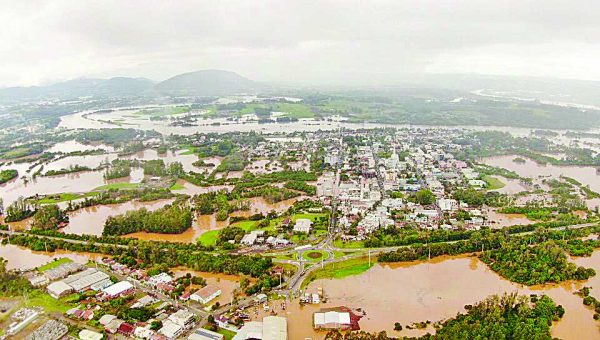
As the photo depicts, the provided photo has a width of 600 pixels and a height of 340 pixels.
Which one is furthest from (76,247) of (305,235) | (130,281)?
(305,235)

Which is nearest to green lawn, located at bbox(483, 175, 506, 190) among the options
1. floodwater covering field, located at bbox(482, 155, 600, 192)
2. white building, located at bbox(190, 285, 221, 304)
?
floodwater covering field, located at bbox(482, 155, 600, 192)

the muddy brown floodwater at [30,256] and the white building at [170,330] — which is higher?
the muddy brown floodwater at [30,256]

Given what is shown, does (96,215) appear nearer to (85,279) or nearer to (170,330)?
(85,279)

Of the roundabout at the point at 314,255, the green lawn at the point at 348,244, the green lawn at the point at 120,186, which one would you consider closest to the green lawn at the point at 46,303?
the roundabout at the point at 314,255

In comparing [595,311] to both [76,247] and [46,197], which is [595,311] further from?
[46,197]

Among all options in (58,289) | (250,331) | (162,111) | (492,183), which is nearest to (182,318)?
(250,331)

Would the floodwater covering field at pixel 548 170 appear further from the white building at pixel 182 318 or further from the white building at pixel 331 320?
the white building at pixel 182 318

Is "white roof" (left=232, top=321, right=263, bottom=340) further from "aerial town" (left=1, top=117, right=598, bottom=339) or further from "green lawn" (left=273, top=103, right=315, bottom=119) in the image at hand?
"green lawn" (left=273, top=103, right=315, bottom=119)
